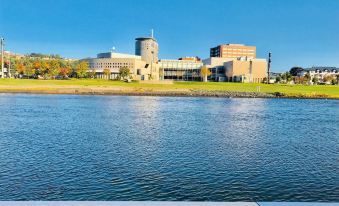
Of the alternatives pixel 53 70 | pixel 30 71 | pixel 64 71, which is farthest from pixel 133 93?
pixel 30 71

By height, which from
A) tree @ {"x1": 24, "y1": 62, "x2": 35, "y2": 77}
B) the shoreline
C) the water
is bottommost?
the shoreline

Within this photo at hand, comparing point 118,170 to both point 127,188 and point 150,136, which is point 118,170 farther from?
point 150,136

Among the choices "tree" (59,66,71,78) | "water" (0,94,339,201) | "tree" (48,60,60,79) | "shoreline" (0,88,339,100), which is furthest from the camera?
"tree" (59,66,71,78)

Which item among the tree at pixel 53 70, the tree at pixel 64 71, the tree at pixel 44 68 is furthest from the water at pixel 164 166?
the tree at pixel 64 71

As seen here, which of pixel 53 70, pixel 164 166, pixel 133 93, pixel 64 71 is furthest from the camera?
pixel 64 71

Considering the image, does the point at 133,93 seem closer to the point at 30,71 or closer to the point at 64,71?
the point at 64,71

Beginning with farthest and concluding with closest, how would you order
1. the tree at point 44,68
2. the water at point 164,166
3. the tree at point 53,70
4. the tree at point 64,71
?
the tree at point 64,71
the tree at point 53,70
the tree at point 44,68
the water at point 164,166

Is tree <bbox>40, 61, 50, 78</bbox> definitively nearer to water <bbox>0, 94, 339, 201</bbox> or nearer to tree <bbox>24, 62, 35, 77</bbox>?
tree <bbox>24, 62, 35, 77</bbox>

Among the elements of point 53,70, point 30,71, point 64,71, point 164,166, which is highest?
point 53,70

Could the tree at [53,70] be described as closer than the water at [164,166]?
No

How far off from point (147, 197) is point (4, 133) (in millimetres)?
16741

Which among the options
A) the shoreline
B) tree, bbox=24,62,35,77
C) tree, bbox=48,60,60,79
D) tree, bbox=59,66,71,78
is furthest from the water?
tree, bbox=59,66,71,78

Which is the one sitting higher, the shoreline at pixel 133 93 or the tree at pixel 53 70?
the tree at pixel 53 70

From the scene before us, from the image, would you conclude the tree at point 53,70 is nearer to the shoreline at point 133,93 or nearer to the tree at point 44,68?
the tree at point 44,68
